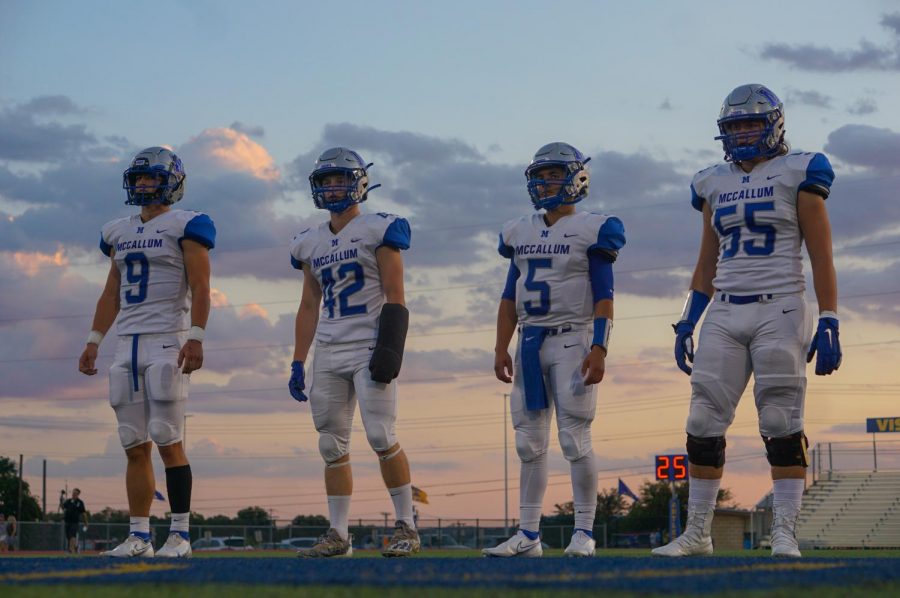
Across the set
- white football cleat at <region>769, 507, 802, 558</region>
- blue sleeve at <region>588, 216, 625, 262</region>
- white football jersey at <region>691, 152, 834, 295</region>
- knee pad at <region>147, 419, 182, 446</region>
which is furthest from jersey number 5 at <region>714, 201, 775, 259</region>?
knee pad at <region>147, 419, 182, 446</region>

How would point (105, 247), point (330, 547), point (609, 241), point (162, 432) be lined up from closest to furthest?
1. point (330, 547)
2. point (609, 241)
3. point (162, 432)
4. point (105, 247)

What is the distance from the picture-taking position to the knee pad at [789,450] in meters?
7.55

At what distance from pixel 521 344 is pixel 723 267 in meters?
1.45

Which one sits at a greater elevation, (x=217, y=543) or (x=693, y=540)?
(x=693, y=540)

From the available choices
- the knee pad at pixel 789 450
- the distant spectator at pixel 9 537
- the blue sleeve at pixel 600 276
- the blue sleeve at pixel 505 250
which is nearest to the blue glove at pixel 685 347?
the blue sleeve at pixel 600 276

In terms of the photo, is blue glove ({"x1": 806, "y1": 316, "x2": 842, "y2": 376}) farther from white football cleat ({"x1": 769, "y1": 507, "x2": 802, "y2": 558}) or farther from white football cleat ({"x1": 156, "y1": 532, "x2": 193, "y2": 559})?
white football cleat ({"x1": 156, "y1": 532, "x2": 193, "y2": 559})

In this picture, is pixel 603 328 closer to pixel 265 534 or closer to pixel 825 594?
pixel 825 594

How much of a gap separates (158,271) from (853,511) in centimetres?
4229

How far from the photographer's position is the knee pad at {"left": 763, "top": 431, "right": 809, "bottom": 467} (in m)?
7.55

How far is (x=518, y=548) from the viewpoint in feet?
26.2

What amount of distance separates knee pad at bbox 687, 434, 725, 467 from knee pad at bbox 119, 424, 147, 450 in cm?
380

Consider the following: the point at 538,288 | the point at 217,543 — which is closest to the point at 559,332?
the point at 538,288

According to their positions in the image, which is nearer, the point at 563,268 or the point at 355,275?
the point at 563,268

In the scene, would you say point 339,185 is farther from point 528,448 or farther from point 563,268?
point 528,448
